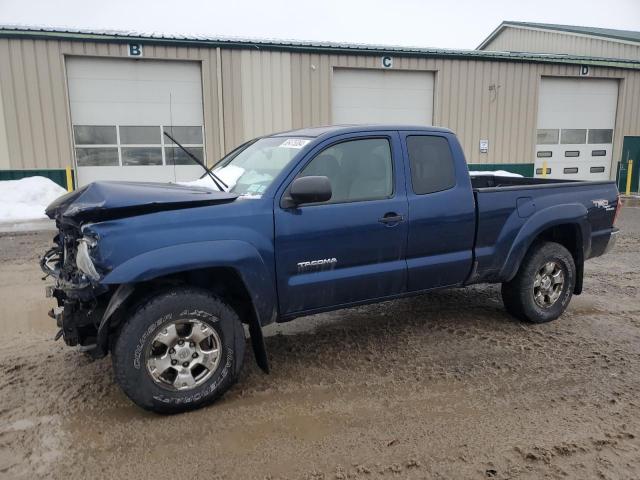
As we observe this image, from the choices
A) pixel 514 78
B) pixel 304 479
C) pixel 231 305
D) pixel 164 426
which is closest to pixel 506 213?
pixel 231 305

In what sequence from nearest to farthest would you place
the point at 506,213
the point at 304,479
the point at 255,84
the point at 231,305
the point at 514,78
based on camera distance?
the point at 304,479, the point at 231,305, the point at 506,213, the point at 255,84, the point at 514,78

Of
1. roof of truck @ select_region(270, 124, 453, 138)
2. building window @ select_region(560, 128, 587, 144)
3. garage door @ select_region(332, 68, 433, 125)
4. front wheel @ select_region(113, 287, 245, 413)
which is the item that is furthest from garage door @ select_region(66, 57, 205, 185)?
building window @ select_region(560, 128, 587, 144)

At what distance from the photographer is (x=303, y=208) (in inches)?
144

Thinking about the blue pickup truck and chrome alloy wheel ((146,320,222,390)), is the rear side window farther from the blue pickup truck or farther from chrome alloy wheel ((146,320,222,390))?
chrome alloy wheel ((146,320,222,390))

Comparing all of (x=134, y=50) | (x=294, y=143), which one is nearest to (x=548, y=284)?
(x=294, y=143)

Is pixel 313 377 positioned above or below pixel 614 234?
below

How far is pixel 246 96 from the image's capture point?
14.7 meters

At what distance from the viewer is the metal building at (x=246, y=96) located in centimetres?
1328

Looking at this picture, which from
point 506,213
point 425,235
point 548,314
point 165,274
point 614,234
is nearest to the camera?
point 165,274

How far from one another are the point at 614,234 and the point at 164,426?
→ 15.7 feet

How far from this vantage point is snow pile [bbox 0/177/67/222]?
11.8 m

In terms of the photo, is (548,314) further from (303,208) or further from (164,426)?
(164,426)

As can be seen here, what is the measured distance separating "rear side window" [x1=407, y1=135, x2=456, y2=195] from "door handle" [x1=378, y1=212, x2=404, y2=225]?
31 cm

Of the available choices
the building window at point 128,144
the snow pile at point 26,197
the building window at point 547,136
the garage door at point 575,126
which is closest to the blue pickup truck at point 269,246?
the snow pile at point 26,197
